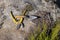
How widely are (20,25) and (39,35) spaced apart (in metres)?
0.25

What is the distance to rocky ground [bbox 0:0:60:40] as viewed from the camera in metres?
3.18

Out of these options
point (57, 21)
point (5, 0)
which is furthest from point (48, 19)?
point (5, 0)

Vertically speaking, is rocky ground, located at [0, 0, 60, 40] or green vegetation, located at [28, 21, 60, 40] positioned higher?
rocky ground, located at [0, 0, 60, 40]

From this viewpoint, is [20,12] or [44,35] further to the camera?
[20,12]

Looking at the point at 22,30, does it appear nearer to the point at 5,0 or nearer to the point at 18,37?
the point at 18,37

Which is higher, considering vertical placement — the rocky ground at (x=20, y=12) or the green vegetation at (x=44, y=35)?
the rocky ground at (x=20, y=12)

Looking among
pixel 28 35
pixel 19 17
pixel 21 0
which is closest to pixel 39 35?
pixel 28 35

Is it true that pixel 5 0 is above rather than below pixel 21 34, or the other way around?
above

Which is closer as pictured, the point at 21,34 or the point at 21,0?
the point at 21,34

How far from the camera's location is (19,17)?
10.7 ft

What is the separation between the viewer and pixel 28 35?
3141mm

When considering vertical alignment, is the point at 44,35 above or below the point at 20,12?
below

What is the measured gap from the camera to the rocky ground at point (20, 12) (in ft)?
10.4

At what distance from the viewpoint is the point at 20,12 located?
334cm
